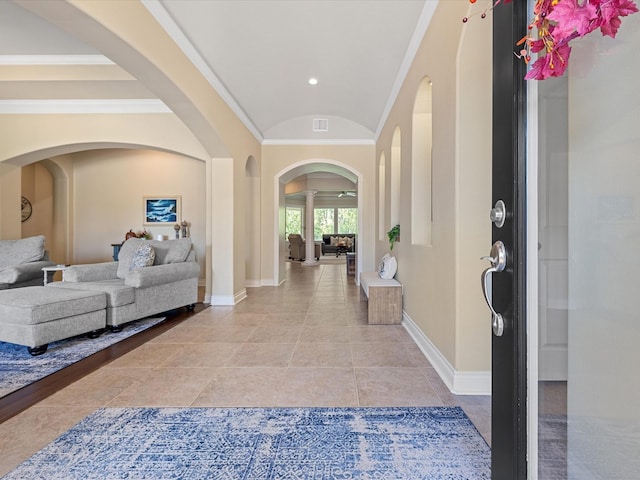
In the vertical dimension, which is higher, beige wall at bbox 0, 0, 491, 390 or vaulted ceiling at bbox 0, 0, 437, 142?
vaulted ceiling at bbox 0, 0, 437, 142

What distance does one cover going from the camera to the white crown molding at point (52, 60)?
3.93 metres

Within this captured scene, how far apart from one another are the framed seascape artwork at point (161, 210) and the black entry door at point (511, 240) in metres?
6.81

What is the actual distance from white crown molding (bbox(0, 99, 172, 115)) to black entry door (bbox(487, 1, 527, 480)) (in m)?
5.17

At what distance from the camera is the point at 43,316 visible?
2734mm

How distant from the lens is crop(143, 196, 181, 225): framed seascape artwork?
6.82m

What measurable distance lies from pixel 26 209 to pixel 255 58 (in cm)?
626

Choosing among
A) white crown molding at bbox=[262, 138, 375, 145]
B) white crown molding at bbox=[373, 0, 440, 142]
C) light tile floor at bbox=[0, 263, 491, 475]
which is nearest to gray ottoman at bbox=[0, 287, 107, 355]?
light tile floor at bbox=[0, 263, 491, 475]

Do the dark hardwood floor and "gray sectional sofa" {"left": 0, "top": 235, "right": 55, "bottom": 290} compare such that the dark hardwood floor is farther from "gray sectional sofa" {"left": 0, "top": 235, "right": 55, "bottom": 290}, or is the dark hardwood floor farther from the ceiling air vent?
the ceiling air vent

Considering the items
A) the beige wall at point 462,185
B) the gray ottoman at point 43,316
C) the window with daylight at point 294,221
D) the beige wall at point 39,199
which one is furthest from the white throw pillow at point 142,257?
the window with daylight at point 294,221

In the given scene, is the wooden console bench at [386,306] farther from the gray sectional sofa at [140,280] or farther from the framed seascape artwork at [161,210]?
the framed seascape artwork at [161,210]

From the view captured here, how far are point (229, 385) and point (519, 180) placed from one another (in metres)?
2.11

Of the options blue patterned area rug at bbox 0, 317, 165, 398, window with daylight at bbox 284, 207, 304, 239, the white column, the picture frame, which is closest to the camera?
blue patterned area rug at bbox 0, 317, 165, 398

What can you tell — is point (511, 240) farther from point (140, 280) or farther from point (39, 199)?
point (39, 199)

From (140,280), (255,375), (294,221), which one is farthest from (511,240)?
(294,221)
